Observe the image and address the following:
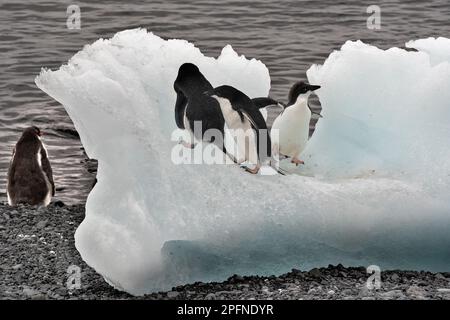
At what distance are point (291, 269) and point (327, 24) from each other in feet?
30.3

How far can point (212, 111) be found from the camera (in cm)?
626

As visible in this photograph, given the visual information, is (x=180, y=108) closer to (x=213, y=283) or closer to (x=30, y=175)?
(x=213, y=283)

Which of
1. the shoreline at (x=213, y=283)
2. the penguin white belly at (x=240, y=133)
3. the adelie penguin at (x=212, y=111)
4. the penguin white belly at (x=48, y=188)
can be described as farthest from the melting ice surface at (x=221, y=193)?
the penguin white belly at (x=48, y=188)

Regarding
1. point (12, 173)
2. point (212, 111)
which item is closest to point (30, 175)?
point (12, 173)

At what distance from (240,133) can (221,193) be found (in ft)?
2.16

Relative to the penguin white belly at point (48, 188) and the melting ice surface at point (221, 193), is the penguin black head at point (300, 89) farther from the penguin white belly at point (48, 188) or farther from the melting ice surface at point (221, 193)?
the penguin white belly at point (48, 188)

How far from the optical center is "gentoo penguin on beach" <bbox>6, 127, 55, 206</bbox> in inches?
342

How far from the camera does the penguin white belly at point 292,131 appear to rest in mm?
7301

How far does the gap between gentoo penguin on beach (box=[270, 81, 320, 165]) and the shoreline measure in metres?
1.26

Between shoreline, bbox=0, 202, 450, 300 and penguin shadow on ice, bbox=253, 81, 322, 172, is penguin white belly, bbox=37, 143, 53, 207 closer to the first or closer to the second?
shoreline, bbox=0, 202, 450, 300

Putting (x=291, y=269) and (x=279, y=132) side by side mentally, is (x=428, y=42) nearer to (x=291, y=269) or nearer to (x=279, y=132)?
(x=279, y=132)

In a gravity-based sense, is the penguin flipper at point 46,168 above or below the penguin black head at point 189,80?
below

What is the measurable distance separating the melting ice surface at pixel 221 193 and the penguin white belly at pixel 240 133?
348 mm

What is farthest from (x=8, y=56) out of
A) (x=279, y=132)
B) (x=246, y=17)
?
(x=279, y=132)
